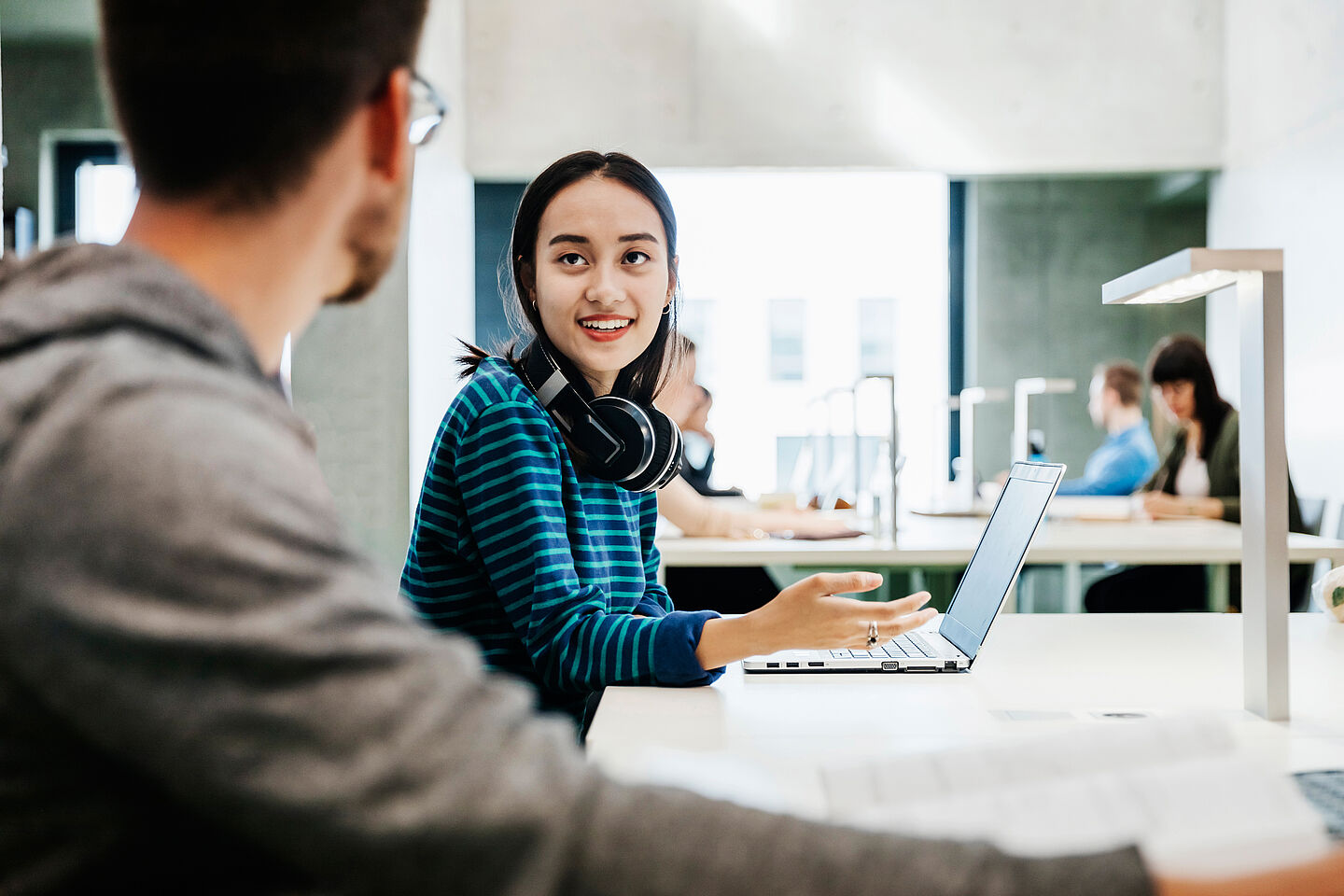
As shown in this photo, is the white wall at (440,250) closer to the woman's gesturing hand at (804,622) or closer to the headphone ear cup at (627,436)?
the headphone ear cup at (627,436)

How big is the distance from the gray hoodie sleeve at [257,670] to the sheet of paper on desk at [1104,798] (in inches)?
4.8

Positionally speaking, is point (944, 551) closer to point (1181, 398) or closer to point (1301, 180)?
point (1181, 398)

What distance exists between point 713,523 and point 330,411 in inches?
74.1

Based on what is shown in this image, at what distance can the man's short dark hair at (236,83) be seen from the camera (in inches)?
17.1

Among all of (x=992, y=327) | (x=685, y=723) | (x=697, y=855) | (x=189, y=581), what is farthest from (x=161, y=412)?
Answer: (x=992, y=327)

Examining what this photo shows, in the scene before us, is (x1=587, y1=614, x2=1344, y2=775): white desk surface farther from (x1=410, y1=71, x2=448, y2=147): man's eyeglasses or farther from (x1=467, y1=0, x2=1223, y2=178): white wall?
(x1=467, y1=0, x2=1223, y2=178): white wall

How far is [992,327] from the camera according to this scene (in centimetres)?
656

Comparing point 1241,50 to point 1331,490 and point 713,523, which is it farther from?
point 713,523

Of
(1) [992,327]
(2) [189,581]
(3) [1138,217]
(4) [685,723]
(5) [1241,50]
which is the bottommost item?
(4) [685,723]

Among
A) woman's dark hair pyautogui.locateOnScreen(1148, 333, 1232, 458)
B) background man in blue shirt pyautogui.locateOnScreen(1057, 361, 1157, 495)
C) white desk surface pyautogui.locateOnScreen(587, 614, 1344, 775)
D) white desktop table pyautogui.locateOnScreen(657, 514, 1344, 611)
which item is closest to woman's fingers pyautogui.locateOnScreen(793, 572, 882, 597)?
white desk surface pyautogui.locateOnScreen(587, 614, 1344, 775)

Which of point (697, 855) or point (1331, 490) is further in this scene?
point (1331, 490)

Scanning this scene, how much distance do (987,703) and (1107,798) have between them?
669 millimetres

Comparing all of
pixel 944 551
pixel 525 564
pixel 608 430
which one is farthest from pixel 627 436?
pixel 944 551

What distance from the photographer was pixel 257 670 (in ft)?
1.14
